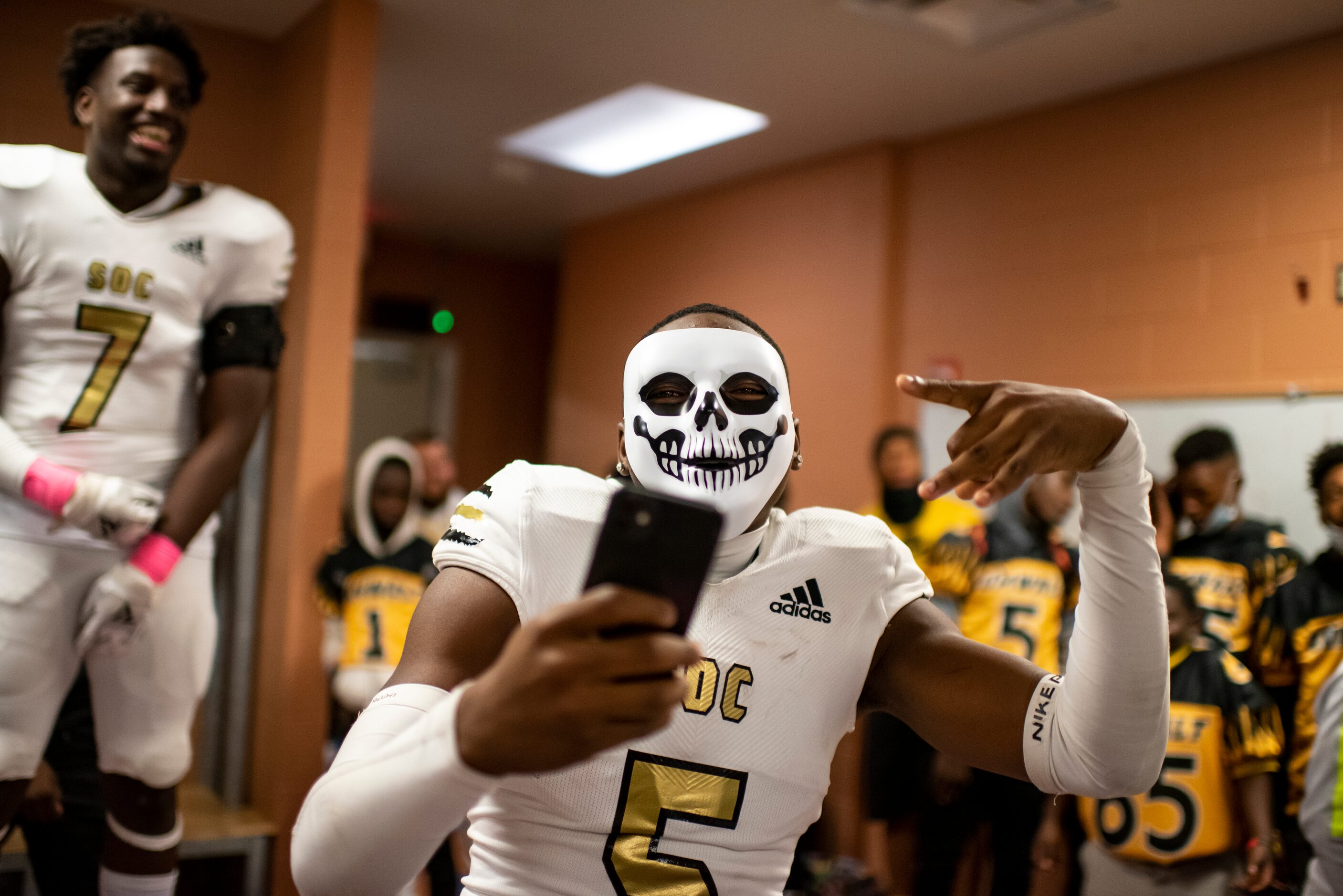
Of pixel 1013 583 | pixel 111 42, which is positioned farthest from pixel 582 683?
pixel 1013 583

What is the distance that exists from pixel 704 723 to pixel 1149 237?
10.8 ft

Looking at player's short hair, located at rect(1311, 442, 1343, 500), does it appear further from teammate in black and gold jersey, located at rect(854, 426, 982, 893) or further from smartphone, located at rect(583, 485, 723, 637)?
smartphone, located at rect(583, 485, 723, 637)

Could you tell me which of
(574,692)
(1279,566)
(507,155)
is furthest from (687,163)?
(574,692)

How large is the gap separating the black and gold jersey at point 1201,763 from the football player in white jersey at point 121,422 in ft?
7.06

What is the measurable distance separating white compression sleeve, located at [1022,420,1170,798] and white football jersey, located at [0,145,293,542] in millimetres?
1673

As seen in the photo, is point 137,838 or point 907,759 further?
point 907,759

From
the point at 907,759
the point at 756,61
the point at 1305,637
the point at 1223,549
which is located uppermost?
the point at 756,61

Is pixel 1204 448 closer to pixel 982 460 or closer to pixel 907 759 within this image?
pixel 907 759

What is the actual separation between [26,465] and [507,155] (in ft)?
12.2

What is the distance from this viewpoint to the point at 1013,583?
3414mm

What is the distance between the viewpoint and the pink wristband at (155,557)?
6.40 feet

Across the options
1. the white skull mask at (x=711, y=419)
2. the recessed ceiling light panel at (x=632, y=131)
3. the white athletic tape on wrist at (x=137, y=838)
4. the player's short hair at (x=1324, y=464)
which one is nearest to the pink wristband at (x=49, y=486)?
the white athletic tape on wrist at (x=137, y=838)

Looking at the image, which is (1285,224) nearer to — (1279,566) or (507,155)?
(1279,566)

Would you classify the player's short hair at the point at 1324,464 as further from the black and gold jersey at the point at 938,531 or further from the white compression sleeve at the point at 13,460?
the white compression sleeve at the point at 13,460
